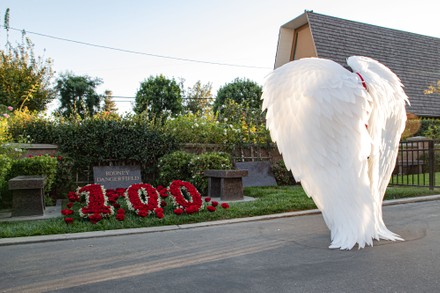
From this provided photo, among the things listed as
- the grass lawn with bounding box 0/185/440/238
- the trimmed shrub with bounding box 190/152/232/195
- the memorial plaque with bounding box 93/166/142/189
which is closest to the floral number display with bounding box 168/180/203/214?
the grass lawn with bounding box 0/185/440/238

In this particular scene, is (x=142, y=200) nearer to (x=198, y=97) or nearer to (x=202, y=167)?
(x=202, y=167)

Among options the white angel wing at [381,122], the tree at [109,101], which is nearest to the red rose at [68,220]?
the white angel wing at [381,122]

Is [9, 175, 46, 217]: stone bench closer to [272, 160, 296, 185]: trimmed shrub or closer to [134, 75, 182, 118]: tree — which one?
[272, 160, 296, 185]: trimmed shrub

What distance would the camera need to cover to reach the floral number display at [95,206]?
6430mm

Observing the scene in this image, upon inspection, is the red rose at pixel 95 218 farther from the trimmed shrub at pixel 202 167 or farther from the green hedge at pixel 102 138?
the green hedge at pixel 102 138

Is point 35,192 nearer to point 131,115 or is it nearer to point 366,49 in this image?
point 131,115

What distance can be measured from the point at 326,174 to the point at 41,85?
17473mm

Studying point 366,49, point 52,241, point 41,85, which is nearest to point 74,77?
point 41,85

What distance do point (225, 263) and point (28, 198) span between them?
4.67 m

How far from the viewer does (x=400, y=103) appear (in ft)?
17.3

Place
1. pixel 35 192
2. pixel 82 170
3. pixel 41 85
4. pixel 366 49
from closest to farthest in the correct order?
pixel 35 192, pixel 82 170, pixel 41 85, pixel 366 49

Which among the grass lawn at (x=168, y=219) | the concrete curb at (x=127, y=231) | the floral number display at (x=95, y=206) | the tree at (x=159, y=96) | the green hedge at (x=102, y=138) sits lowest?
the concrete curb at (x=127, y=231)

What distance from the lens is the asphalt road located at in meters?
3.50

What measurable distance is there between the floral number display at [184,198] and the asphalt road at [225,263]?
991 mm
